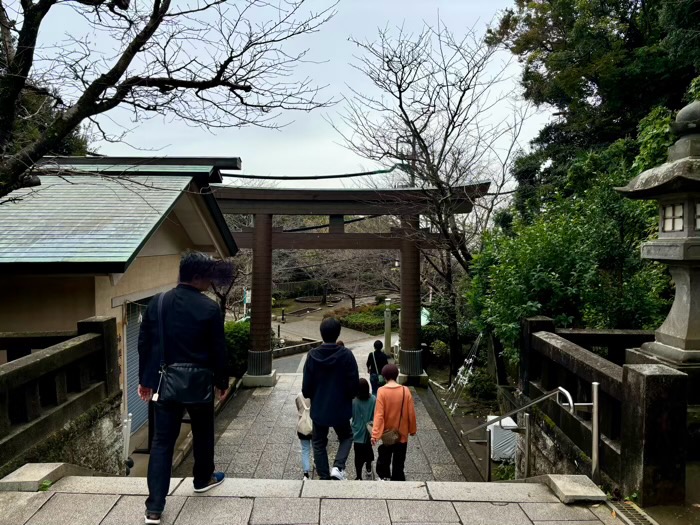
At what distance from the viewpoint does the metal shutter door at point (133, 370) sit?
8078 mm

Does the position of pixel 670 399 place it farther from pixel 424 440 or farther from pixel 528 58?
pixel 528 58

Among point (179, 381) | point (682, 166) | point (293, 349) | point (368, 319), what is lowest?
point (293, 349)

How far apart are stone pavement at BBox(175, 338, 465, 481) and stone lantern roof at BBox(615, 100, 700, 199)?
5495 millimetres

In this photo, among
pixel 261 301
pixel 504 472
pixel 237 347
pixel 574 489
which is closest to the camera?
pixel 574 489

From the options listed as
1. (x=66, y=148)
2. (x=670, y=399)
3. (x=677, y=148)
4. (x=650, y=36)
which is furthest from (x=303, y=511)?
(x=650, y=36)

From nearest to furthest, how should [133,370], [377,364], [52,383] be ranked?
[52,383], [133,370], [377,364]

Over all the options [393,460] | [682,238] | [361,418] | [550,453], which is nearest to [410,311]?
[361,418]

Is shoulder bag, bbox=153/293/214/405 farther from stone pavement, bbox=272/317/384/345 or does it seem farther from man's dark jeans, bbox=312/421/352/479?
stone pavement, bbox=272/317/384/345

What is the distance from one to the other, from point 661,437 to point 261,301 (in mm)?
12112

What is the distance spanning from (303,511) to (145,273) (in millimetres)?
6557

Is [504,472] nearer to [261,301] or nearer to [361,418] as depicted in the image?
[361,418]

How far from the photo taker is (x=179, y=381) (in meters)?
3.15

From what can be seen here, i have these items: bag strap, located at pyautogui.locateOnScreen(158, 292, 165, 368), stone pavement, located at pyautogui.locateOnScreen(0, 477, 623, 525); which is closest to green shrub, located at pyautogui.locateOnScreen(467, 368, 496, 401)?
stone pavement, located at pyautogui.locateOnScreen(0, 477, 623, 525)

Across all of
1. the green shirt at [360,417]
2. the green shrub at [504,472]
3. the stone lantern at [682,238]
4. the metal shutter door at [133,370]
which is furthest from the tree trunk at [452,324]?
the stone lantern at [682,238]
